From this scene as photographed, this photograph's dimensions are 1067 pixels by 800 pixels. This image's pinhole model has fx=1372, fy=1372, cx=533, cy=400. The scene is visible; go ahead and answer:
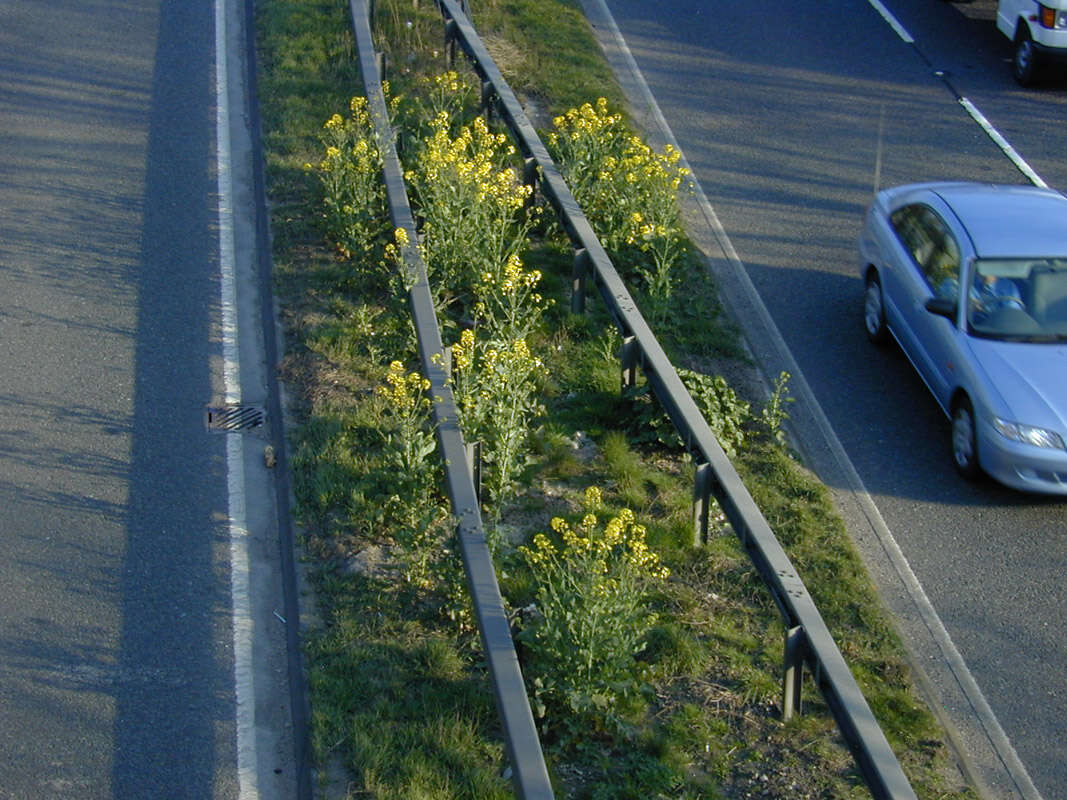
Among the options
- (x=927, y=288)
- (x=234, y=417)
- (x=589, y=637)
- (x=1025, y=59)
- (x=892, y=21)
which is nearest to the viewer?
(x=589, y=637)

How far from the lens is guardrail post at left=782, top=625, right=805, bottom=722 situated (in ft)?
22.1

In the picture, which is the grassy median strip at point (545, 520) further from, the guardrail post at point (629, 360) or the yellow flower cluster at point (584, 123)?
the guardrail post at point (629, 360)

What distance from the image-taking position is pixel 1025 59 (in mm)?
17047

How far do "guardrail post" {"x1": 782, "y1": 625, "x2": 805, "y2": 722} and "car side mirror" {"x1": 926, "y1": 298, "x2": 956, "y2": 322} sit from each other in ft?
12.6

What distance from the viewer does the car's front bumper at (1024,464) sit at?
8.79m

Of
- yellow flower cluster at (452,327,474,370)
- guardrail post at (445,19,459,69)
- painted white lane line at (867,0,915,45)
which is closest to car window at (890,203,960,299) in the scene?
yellow flower cluster at (452,327,474,370)

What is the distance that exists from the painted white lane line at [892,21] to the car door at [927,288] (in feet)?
28.0

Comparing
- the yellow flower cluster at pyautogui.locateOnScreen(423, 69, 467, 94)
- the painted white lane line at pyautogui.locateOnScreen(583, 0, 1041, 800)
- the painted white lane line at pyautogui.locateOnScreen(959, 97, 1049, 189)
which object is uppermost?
the yellow flower cluster at pyautogui.locateOnScreen(423, 69, 467, 94)

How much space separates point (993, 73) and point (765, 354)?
8.61 metres

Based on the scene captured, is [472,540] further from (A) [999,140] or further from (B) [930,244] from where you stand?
(A) [999,140]

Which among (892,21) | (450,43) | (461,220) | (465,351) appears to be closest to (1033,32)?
(892,21)

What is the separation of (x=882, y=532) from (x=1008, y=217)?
10.2 ft

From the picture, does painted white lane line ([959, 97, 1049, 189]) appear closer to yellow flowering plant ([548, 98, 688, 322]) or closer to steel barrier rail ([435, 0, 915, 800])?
yellow flowering plant ([548, 98, 688, 322])

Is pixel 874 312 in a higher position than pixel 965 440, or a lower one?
higher
